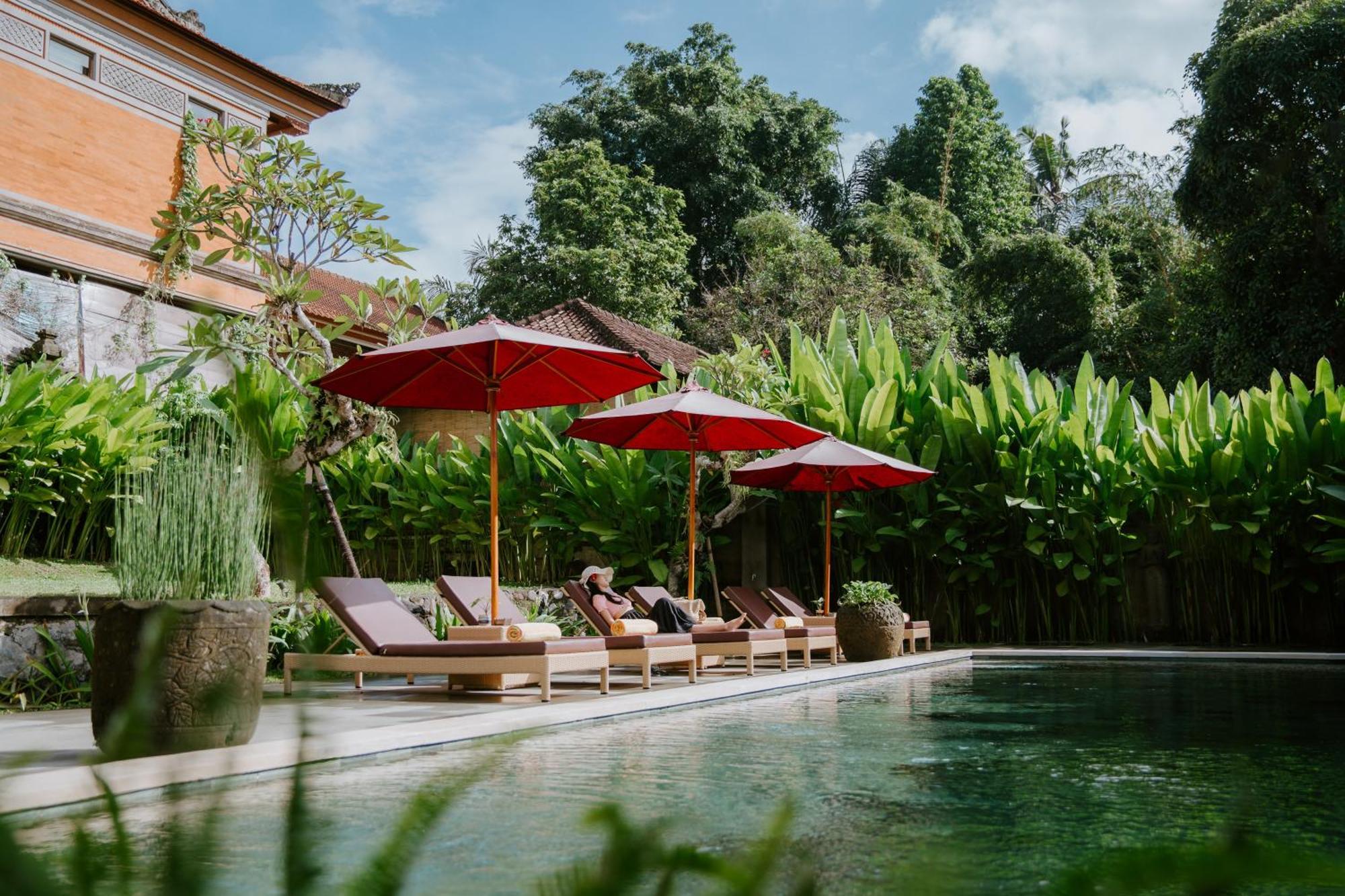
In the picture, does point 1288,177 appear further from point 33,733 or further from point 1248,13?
point 33,733

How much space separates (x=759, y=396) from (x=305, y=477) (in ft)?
41.4

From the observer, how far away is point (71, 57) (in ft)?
52.6

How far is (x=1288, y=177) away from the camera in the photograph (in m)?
20.9

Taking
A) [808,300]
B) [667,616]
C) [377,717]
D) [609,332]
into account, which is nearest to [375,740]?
[377,717]

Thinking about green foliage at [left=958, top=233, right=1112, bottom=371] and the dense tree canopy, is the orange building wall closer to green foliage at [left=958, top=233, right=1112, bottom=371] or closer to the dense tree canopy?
the dense tree canopy

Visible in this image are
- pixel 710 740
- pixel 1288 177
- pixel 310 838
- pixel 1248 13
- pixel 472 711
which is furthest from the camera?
pixel 1248 13

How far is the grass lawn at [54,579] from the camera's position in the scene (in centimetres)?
669

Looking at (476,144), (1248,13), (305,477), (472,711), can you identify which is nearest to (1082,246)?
(1248,13)

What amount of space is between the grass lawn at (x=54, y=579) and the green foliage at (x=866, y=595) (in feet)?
19.1

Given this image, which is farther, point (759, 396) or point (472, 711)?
point (759, 396)

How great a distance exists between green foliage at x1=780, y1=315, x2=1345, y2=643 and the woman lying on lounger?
417cm

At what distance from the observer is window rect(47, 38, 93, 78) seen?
51.7 ft

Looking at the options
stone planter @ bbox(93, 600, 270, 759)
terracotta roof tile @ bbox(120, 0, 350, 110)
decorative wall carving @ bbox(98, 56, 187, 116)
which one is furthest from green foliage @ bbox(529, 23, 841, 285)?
stone planter @ bbox(93, 600, 270, 759)

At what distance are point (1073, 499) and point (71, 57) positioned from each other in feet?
46.4
